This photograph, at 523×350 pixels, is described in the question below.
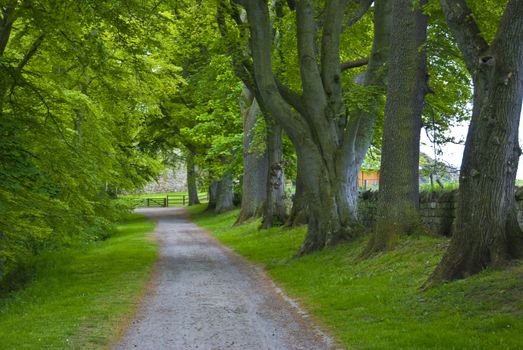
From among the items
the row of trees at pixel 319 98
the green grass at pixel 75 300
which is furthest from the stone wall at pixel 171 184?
the green grass at pixel 75 300

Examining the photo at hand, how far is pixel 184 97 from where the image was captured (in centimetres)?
4434

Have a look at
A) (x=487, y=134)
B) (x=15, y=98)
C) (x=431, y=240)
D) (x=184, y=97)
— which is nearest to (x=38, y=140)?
A: (x=15, y=98)

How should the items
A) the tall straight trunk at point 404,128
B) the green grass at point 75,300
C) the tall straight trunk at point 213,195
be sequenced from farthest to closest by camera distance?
the tall straight trunk at point 213,195, the tall straight trunk at point 404,128, the green grass at point 75,300

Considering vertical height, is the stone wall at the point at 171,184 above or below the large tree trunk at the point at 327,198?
above

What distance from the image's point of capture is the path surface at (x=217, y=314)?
27.9 ft

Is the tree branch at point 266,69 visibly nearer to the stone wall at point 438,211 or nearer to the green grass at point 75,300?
the stone wall at point 438,211

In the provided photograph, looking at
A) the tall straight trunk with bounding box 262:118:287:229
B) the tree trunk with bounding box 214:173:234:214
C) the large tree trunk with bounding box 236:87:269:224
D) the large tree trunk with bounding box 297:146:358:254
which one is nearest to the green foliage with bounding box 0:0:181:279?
the large tree trunk with bounding box 297:146:358:254

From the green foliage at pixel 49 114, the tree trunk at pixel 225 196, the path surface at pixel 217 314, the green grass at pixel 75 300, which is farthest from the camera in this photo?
the tree trunk at pixel 225 196

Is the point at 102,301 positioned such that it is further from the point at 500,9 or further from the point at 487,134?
the point at 500,9

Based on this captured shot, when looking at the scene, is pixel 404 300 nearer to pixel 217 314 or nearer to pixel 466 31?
pixel 217 314

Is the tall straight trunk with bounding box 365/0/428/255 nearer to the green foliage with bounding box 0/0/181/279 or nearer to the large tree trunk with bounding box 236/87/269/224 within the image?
the green foliage with bounding box 0/0/181/279

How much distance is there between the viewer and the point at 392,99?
566 inches

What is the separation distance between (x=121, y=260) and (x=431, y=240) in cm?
967

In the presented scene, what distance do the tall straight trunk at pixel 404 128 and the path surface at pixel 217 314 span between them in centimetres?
303
